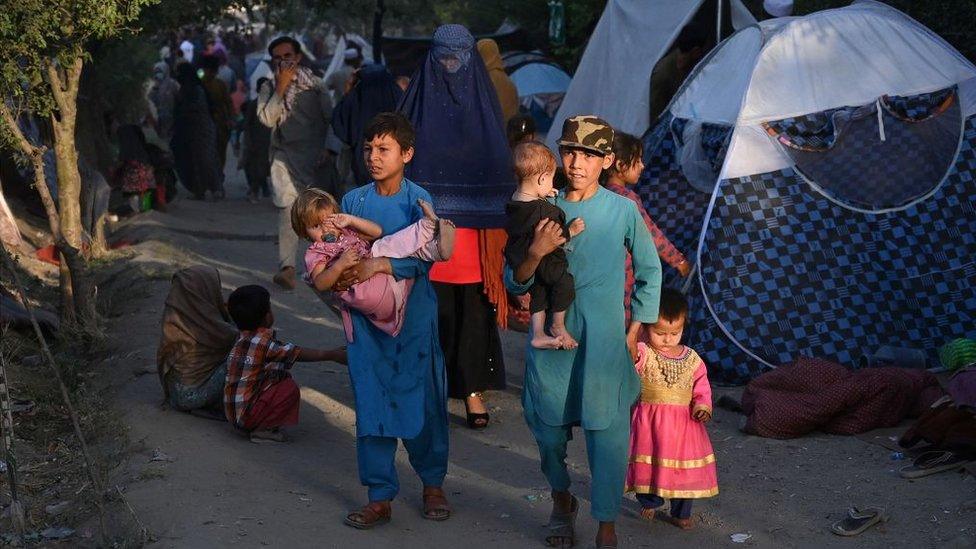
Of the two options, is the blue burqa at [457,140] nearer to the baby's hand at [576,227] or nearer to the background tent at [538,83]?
the baby's hand at [576,227]

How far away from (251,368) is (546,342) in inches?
77.3

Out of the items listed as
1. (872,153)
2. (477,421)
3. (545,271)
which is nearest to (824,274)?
(872,153)

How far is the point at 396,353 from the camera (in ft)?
16.1

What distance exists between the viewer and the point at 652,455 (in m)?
4.93

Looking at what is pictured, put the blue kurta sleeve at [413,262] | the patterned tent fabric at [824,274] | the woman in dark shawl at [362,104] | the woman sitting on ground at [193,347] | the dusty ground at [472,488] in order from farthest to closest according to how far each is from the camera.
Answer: the woman in dark shawl at [362,104] < the patterned tent fabric at [824,274] < the woman sitting on ground at [193,347] < the dusty ground at [472,488] < the blue kurta sleeve at [413,262]

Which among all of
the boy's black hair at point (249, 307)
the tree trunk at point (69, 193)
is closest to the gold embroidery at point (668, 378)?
the boy's black hair at point (249, 307)

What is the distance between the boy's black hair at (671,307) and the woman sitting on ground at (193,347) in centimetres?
233

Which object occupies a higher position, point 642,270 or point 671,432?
point 642,270

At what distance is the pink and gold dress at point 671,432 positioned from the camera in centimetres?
488

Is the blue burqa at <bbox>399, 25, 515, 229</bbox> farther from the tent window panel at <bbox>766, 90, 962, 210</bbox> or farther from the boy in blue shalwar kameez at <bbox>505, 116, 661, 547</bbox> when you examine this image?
the tent window panel at <bbox>766, 90, 962, 210</bbox>

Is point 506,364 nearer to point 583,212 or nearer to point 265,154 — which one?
point 583,212

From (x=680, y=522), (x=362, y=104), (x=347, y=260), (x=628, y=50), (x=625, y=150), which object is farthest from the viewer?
(x=628, y=50)

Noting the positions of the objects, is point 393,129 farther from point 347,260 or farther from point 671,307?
point 671,307

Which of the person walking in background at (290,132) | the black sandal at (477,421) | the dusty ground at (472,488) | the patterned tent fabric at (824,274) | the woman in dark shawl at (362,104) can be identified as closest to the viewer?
the dusty ground at (472,488)
